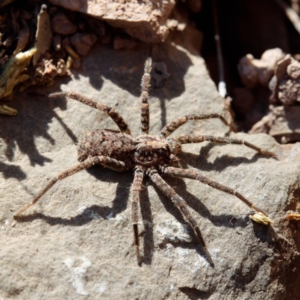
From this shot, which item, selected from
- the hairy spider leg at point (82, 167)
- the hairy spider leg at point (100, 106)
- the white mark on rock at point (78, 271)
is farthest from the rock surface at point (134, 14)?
the white mark on rock at point (78, 271)

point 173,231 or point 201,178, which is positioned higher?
point 201,178

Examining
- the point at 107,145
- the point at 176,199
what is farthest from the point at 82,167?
the point at 176,199

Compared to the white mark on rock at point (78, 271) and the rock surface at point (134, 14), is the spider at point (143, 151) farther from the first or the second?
the white mark on rock at point (78, 271)

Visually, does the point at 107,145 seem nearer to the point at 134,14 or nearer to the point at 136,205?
the point at 136,205

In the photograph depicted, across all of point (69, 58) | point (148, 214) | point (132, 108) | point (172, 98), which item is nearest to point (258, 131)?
point (172, 98)

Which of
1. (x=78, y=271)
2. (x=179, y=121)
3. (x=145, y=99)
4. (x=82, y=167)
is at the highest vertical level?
(x=145, y=99)

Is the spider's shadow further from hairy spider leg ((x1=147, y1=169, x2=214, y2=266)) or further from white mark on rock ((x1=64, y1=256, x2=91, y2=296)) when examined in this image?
white mark on rock ((x1=64, y1=256, x2=91, y2=296))

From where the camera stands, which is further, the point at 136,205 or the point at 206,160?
the point at 206,160

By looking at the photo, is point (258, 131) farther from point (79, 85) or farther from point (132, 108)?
point (79, 85)
